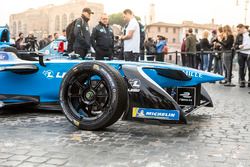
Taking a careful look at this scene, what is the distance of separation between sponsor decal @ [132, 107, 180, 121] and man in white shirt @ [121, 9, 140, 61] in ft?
14.9

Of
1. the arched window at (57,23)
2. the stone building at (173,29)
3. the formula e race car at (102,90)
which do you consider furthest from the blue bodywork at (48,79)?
the arched window at (57,23)

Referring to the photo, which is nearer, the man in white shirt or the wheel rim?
the wheel rim

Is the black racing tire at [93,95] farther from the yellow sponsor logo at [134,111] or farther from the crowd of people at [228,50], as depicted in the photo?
the crowd of people at [228,50]

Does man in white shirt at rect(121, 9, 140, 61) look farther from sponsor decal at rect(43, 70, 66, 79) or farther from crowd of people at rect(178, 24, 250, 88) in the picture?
crowd of people at rect(178, 24, 250, 88)

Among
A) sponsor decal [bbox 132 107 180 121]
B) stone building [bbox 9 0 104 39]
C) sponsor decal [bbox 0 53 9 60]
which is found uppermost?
stone building [bbox 9 0 104 39]

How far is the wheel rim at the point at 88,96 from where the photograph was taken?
4846 millimetres

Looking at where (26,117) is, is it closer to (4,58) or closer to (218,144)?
(4,58)

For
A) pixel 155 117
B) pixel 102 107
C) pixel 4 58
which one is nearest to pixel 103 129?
pixel 102 107

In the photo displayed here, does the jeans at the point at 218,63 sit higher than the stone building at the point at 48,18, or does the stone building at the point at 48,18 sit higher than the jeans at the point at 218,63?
the stone building at the point at 48,18

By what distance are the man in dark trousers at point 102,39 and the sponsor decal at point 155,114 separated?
177 inches

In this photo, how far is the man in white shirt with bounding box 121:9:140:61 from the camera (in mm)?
9023

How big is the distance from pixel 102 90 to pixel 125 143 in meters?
0.89

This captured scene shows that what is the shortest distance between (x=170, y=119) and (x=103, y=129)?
0.83 metres

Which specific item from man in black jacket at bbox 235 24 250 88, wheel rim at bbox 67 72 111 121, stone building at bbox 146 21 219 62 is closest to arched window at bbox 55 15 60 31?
stone building at bbox 146 21 219 62
